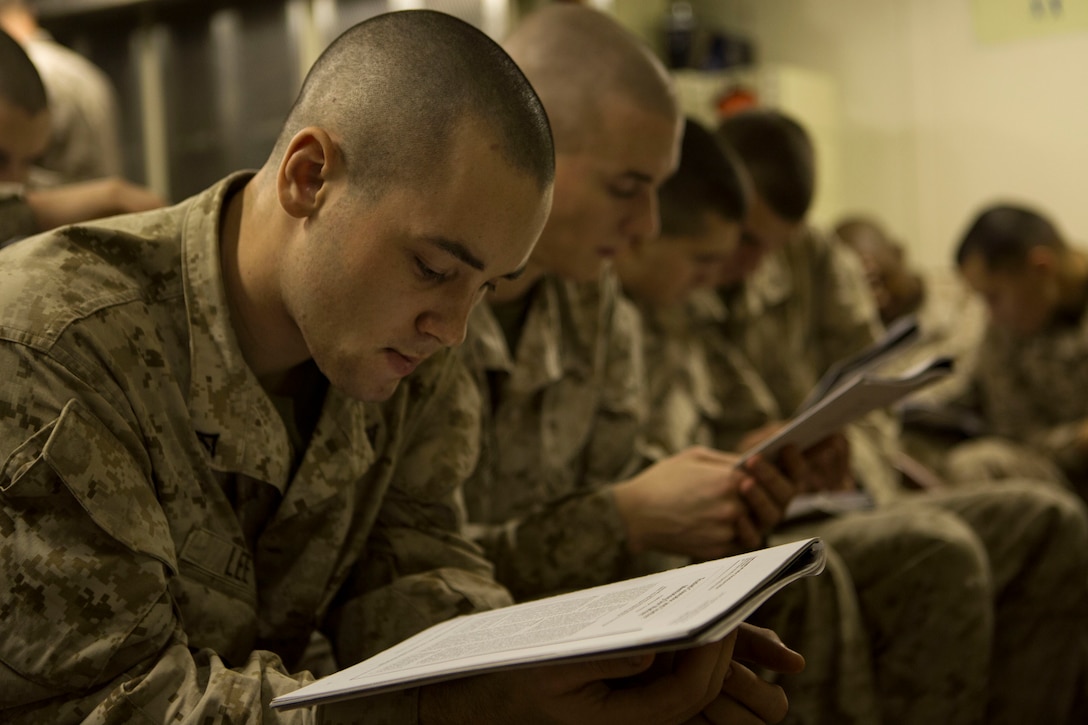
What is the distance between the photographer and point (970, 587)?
1.59 m

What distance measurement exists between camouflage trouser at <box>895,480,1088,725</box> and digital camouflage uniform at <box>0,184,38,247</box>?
1.39 meters

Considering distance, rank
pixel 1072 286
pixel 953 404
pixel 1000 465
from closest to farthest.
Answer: pixel 1000 465
pixel 1072 286
pixel 953 404

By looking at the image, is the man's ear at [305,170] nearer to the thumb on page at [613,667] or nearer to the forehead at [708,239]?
the thumb on page at [613,667]

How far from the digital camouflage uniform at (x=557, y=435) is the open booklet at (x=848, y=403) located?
0.23 meters

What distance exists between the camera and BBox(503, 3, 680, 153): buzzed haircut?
5.14 feet

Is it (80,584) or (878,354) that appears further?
(878,354)

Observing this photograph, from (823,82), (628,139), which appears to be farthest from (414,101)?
(823,82)

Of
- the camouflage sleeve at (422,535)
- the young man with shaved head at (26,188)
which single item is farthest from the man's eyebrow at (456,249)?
the young man with shaved head at (26,188)

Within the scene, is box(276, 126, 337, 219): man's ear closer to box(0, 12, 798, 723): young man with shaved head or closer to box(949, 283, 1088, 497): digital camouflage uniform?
box(0, 12, 798, 723): young man with shaved head

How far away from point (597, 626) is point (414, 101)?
51 cm

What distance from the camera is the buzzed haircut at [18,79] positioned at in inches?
63.6

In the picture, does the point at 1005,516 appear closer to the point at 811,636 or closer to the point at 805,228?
the point at 811,636

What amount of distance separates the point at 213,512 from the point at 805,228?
183 cm

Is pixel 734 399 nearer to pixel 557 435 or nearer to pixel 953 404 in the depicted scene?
pixel 557 435
